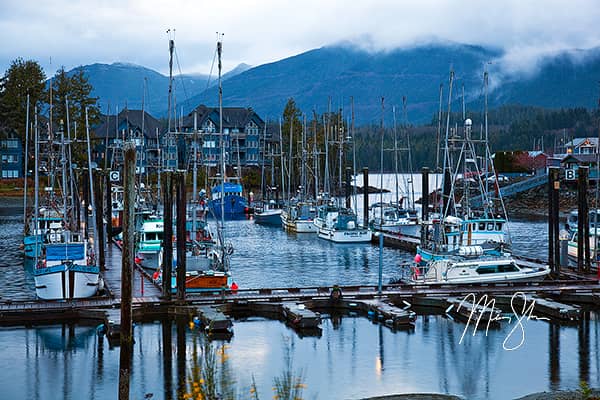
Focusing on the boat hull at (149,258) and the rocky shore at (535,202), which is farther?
the rocky shore at (535,202)

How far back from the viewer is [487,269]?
148 ft

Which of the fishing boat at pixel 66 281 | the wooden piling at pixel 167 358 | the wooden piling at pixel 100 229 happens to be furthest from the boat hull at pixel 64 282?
the wooden piling at pixel 100 229

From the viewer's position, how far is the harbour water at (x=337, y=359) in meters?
27.3

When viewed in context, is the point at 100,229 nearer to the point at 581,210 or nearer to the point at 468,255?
the point at 468,255

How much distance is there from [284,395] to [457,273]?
30998 mm

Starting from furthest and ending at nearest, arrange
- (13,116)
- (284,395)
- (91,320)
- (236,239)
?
(13,116)
(236,239)
(91,320)
(284,395)

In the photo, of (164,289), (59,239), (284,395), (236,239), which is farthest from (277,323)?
(236,239)

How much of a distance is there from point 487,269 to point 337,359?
54.3ft

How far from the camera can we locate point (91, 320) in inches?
1410

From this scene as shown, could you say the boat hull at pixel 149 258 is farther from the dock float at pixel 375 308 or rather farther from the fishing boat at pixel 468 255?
the dock float at pixel 375 308

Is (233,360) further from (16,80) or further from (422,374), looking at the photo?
(16,80)

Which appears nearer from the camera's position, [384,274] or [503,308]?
[503,308]
